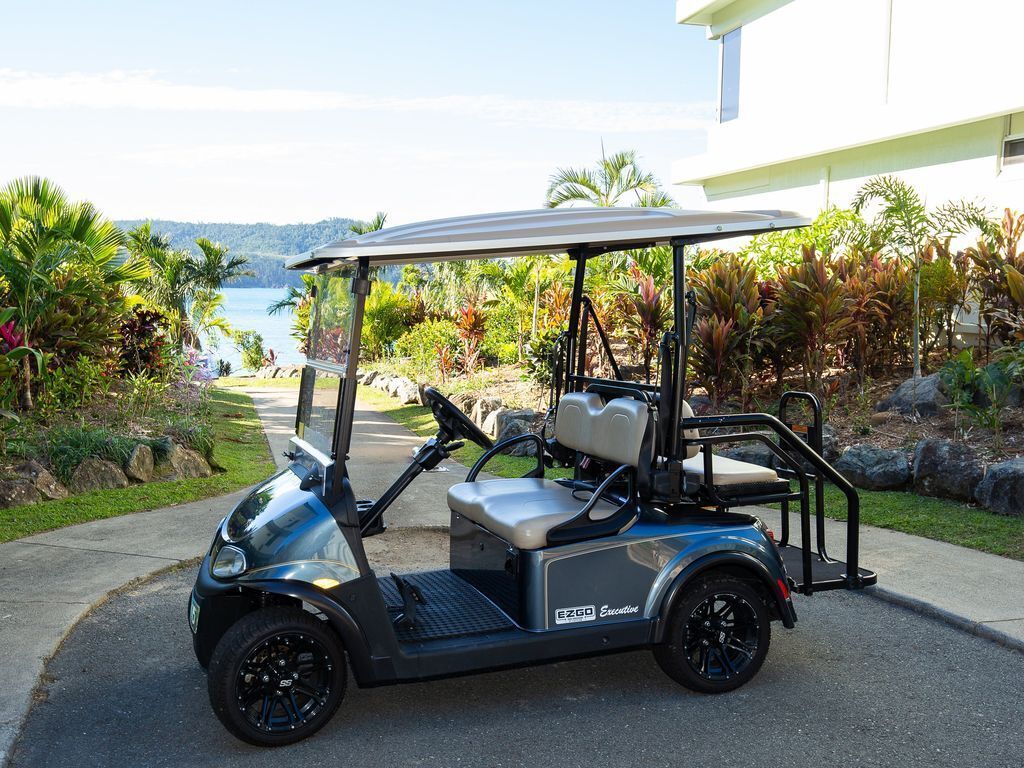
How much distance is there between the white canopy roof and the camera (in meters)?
3.78

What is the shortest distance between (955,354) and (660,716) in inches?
348

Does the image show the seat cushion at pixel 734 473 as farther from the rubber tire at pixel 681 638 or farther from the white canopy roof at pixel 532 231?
the white canopy roof at pixel 532 231

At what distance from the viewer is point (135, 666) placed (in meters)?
4.29

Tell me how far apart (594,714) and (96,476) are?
5573 mm

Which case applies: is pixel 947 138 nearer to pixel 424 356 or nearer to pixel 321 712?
pixel 424 356

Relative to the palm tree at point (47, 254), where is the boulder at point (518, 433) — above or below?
below

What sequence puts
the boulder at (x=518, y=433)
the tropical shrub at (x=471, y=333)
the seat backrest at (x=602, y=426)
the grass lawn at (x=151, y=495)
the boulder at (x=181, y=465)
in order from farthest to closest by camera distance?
the tropical shrub at (x=471, y=333)
the boulder at (x=518, y=433)
the boulder at (x=181, y=465)
the grass lawn at (x=151, y=495)
the seat backrest at (x=602, y=426)

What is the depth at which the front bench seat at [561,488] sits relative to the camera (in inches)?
154

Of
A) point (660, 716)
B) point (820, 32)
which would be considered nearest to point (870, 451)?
point (660, 716)

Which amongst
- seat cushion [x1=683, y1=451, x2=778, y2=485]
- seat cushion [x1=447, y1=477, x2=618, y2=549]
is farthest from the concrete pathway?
seat cushion [x1=447, y1=477, x2=618, y2=549]

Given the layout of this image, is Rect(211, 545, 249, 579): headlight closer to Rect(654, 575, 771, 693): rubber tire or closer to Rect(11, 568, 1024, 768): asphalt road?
Rect(11, 568, 1024, 768): asphalt road

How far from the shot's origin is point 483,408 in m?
12.3

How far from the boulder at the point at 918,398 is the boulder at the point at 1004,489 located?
79.8 inches

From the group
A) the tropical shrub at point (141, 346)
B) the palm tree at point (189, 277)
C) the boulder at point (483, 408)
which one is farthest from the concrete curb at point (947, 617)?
the palm tree at point (189, 277)
